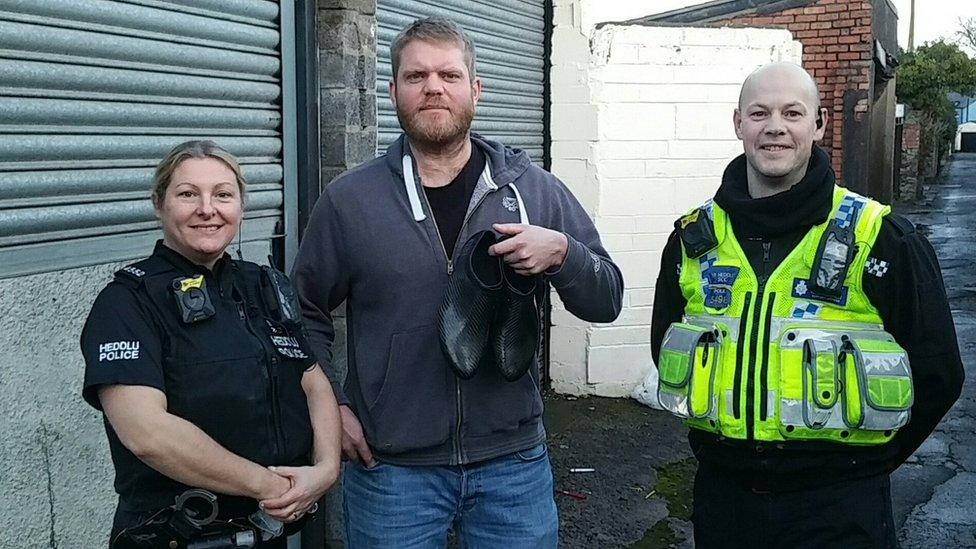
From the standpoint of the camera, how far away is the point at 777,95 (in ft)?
9.00

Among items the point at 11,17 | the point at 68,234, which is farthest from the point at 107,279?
the point at 11,17

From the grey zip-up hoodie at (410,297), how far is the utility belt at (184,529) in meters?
0.59

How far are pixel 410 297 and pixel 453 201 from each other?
0.99 ft

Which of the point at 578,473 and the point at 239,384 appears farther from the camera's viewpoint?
the point at 578,473

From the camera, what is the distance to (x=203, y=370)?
7.34 feet

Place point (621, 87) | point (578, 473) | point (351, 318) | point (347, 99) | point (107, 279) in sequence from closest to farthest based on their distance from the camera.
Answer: point (351, 318) → point (107, 279) → point (347, 99) → point (578, 473) → point (621, 87)

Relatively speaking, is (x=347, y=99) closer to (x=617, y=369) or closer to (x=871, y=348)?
(x=871, y=348)

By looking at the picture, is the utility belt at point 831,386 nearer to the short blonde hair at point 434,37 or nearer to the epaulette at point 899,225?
the epaulette at point 899,225

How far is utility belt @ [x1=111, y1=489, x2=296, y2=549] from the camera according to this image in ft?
7.31

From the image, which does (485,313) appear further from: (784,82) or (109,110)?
(109,110)

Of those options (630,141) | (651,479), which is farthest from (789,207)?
(630,141)

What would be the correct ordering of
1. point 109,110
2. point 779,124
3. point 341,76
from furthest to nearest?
point 341,76, point 109,110, point 779,124

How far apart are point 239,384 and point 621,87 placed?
208 inches

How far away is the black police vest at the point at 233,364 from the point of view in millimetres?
2230
